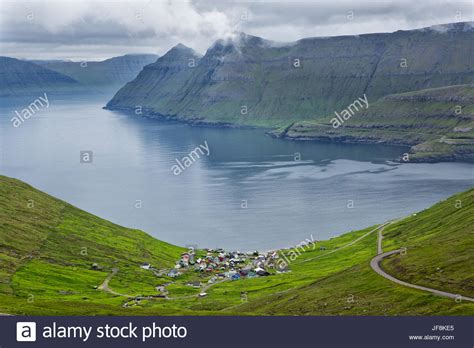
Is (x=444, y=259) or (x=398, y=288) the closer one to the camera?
(x=398, y=288)

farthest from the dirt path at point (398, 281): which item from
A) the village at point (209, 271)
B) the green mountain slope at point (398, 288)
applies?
the village at point (209, 271)

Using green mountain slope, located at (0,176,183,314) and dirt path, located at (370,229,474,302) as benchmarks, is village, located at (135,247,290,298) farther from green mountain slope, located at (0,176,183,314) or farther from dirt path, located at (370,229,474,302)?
dirt path, located at (370,229,474,302)

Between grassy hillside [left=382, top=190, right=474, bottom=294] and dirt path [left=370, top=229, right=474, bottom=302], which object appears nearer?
dirt path [left=370, top=229, right=474, bottom=302]

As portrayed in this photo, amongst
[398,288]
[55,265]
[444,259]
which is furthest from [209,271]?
[398,288]

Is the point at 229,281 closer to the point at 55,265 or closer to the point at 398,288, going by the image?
the point at 55,265

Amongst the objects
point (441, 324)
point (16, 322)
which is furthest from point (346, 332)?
point (16, 322)

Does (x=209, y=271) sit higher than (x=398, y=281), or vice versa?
(x=398, y=281)

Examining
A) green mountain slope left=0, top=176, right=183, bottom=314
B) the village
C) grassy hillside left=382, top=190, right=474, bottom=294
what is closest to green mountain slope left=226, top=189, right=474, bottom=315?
grassy hillside left=382, top=190, right=474, bottom=294

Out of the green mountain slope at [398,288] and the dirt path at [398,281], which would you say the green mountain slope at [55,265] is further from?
the dirt path at [398,281]
